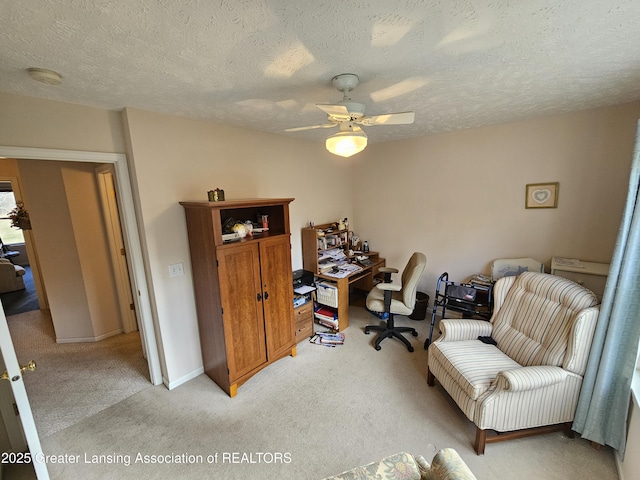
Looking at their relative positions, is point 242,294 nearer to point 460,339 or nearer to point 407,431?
point 407,431

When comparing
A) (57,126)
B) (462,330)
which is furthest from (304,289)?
(57,126)

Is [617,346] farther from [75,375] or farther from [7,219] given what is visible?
[7,219]

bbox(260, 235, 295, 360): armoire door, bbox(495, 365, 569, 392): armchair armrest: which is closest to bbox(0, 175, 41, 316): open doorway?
bbox(260, 235, 295, 360): armoire door

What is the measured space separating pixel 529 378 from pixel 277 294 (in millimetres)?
2065

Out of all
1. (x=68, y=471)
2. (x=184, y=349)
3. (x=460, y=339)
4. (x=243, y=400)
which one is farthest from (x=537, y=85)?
(x=68, y=471)

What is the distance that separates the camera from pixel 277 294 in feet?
8.74

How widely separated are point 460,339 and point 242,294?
6.68 ft

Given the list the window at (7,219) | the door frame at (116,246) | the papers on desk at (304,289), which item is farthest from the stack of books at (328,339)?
the window at (7,219)

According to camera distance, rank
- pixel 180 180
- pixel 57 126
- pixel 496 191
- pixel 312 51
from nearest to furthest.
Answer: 1. pixel 312 51
2. pixel 57 126
3. pixel 180 180
4. pixel 496 191

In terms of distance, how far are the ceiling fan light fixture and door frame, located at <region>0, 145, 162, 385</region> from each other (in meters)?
1.77

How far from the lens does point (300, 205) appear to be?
3.54m

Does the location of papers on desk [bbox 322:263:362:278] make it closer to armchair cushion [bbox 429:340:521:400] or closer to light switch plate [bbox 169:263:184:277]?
armchair cushion [bbox 429:340:521:400]

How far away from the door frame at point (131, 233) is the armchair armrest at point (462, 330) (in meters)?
2.67

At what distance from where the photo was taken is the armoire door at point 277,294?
2531mm
